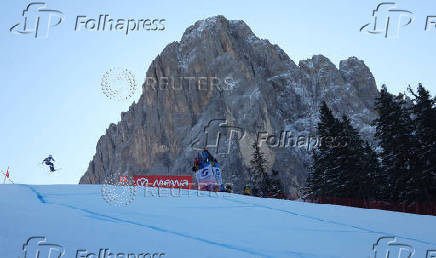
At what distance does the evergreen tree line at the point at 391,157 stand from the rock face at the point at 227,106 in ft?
199

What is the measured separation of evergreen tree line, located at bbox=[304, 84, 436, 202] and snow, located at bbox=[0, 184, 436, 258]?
13810 millimetres

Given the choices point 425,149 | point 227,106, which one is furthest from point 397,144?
point 227,106

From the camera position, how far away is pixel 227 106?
109312 mm

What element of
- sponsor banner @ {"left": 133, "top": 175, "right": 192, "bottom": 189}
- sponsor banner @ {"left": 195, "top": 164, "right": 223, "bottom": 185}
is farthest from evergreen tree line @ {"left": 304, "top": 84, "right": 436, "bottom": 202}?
sponsor banner @ {"left": 195, "top": 164, "right": 223, "bottom": 185}

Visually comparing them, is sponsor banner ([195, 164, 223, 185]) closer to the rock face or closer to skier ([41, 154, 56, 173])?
skier ([41, 154, 56, 173])

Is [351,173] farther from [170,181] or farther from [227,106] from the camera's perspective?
[227,106]

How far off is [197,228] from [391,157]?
2287cm

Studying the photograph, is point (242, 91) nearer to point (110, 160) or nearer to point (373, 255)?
point (110, 160)

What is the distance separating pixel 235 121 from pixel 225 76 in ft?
59.1

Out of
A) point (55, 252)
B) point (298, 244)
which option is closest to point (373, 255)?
point (298, 244)

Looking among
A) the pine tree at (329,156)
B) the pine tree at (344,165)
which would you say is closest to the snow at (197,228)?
the pine tree at (344,165)

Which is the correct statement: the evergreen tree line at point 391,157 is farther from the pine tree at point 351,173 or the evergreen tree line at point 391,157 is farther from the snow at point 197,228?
the snow at point 197,228

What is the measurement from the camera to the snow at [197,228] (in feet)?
21.5

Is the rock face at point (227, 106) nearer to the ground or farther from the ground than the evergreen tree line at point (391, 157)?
farther from the ground
